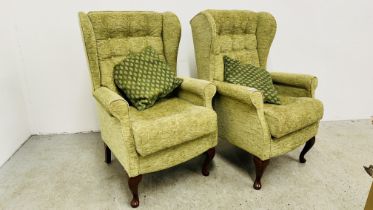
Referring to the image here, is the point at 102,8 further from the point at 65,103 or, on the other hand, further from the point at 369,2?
the point at 369,2

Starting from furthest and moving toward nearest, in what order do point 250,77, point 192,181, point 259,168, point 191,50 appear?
point 191,50 → point 250,77 → point 192,181 → point 259,168

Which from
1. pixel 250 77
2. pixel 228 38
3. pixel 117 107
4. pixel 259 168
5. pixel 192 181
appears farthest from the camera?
pixel 228 38

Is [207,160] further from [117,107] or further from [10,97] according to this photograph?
[10,97]

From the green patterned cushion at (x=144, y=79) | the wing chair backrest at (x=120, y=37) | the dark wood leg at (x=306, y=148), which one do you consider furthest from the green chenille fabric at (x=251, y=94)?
the green patterned cushion at (x=144, y=79)

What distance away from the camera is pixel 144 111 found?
156cm

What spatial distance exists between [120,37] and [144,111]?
0.62m

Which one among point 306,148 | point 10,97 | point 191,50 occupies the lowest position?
point 306,148

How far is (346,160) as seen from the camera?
→ 72.3 inches

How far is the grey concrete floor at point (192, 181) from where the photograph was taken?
4.58 feet

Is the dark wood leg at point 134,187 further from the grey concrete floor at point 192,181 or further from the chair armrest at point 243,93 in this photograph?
the chair armrest at point 243,93

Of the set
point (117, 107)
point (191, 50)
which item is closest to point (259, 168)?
point (117, 107)

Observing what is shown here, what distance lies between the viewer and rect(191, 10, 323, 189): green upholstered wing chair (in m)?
1.42

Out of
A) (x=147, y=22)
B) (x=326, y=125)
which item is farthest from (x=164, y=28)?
(x=326, y=125)

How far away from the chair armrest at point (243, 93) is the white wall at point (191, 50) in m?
0.79
